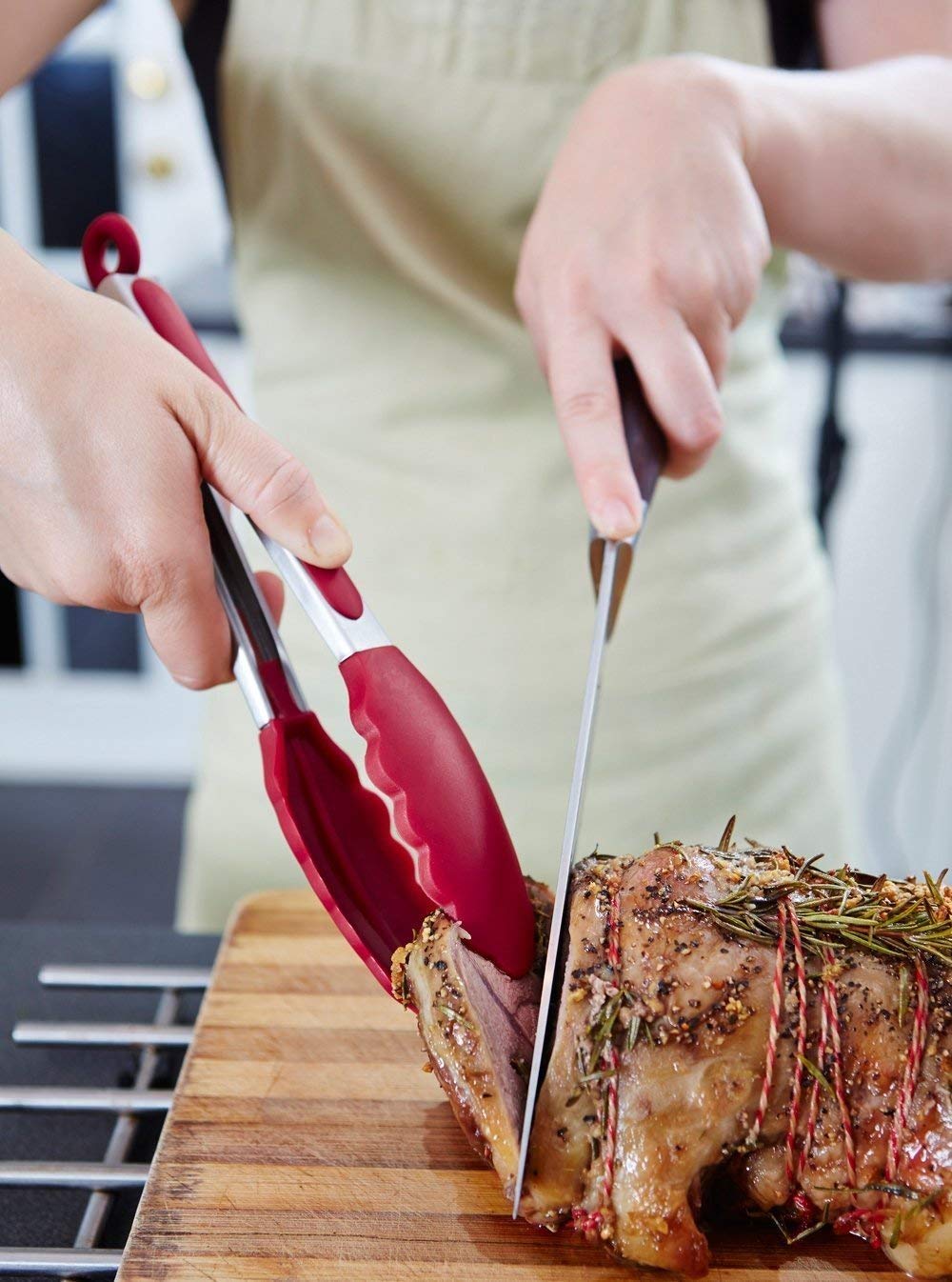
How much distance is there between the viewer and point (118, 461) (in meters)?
0.92

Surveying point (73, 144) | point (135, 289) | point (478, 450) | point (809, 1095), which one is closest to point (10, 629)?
point (73, 144)

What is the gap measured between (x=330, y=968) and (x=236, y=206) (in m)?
1.01

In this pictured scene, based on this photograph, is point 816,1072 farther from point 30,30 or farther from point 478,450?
point 30,30

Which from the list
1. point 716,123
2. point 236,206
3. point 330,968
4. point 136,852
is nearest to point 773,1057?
point 330,968

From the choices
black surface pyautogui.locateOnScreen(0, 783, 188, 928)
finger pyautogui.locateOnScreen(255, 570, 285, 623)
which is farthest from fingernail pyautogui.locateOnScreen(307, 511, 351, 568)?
black surface pyautogui.locateOnScreen(0, 783, 188, 928)

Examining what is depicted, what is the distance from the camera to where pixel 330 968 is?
4.21 feet

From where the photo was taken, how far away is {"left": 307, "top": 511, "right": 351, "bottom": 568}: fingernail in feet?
3.15

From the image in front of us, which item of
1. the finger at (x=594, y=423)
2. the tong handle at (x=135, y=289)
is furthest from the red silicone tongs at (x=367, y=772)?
the finger at (x=594, y=423)

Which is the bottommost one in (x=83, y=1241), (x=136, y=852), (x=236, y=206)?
(x=136, y=852)

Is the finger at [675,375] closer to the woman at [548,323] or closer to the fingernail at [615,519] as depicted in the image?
the woman at [548,323]

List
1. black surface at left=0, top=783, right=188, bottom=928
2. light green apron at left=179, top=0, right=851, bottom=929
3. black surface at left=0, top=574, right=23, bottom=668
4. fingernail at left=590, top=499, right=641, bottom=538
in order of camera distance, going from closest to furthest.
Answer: fingernail at left=590, top=499, right=641, bottom=538 → light green apron at left=179, top=0, right=851, bottom=929 → black surface at left=0, top=783, right=188, bottom=928 → black surface at left=0, top=574, right=23, bottom=668

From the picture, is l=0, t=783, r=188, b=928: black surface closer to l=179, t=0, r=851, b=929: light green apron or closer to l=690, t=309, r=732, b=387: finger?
l=179, t=0, r=851, b=929: light green apron

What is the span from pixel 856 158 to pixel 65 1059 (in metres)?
1.24

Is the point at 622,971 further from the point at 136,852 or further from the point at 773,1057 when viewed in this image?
the point at 136,852
